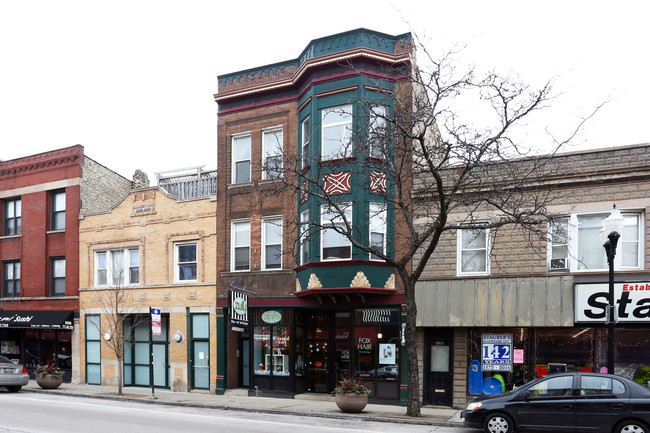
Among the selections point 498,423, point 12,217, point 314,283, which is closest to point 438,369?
point 314,283

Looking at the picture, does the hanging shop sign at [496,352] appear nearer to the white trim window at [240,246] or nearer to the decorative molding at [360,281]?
the decorative molding at [360,281]

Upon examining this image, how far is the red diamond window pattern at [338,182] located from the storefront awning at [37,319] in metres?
14.1

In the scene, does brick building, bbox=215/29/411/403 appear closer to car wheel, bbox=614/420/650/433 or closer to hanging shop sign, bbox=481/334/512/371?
hanging shop sign, bbox=481/334/512/371

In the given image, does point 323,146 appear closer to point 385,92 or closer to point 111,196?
point 385,92

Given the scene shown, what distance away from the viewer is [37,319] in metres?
26.4

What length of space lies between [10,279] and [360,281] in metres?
19.6

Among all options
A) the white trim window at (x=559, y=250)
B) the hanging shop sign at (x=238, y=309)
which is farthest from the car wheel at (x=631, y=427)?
the hanging shop sign at (x=238, y=309)

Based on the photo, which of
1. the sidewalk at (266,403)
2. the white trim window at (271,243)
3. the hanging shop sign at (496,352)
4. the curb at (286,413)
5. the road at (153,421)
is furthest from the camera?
the white trim window at (271,243)

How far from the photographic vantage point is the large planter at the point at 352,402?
16.5 metres

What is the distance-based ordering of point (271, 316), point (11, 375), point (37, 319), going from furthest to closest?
1. point (37, 319)
2. point (11, 375)
3. point (271, 316)

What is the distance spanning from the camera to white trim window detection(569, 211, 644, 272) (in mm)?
16250

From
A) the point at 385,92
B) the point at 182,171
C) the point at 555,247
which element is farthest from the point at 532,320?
the point at 182,171

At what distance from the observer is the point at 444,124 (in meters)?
15.2

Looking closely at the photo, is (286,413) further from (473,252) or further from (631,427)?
(631,427)
